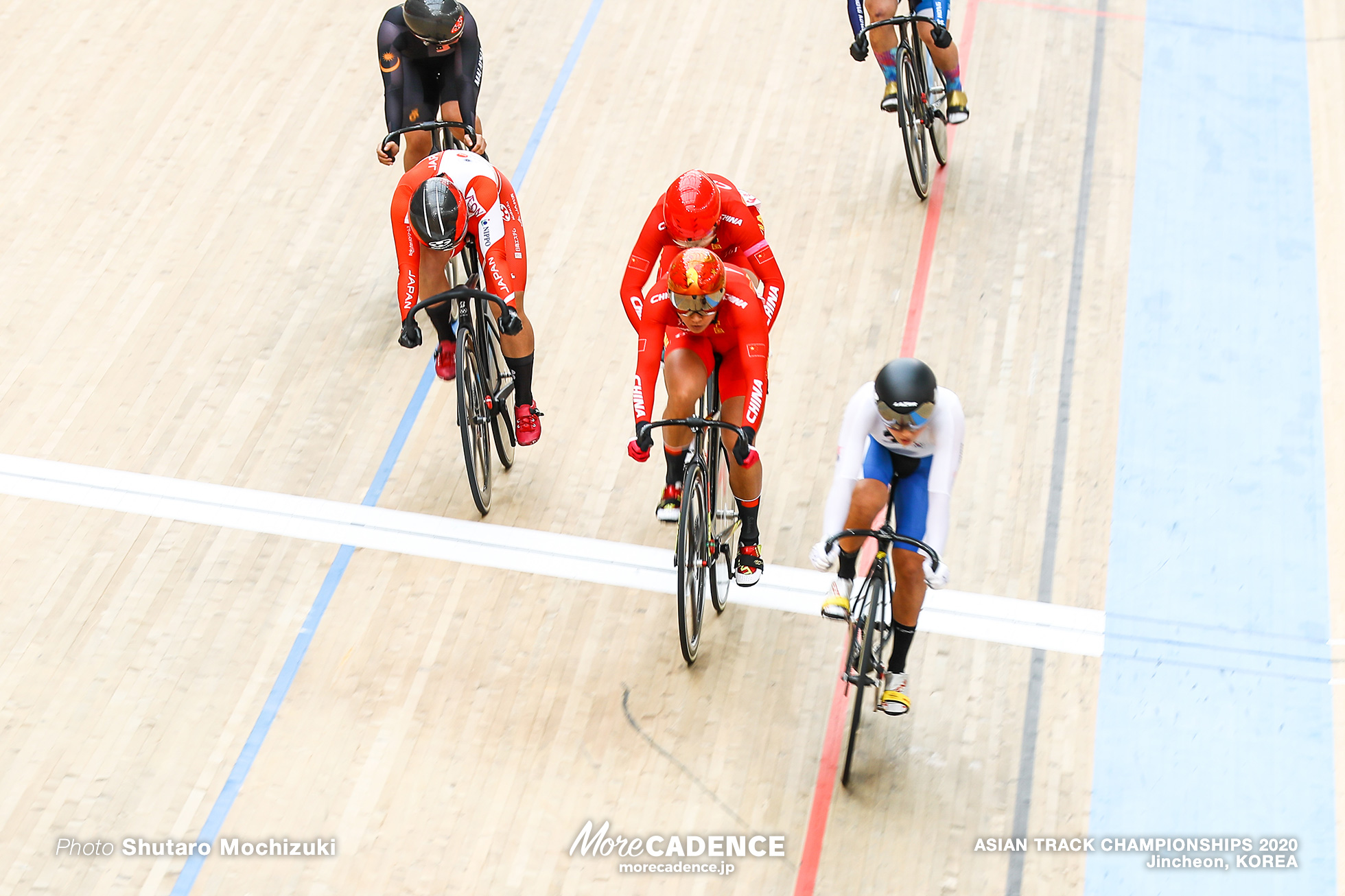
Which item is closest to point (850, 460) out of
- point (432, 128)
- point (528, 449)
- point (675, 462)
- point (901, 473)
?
point (901, 473)

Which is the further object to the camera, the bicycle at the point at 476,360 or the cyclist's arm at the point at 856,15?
the cyclist's arm at the point at 856,15

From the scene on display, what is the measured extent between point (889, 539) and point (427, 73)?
11.1 feet

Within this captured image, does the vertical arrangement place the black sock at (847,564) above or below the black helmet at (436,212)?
below

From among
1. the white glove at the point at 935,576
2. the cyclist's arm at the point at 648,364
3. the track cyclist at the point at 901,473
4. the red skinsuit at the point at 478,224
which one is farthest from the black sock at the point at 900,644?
the red skinsuit at the point at 478,224

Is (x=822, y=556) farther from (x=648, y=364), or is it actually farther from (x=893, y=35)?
(x=893, y=35)

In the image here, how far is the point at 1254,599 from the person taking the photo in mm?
4809

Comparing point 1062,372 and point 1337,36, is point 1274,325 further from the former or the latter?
point 1337,36

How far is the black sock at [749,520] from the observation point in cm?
447

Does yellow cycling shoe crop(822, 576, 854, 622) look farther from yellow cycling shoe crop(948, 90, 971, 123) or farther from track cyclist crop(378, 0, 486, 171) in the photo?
yellow cycling shoe crop(948, 90, 971, 123)

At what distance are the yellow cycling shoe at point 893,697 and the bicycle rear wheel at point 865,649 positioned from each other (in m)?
0.10

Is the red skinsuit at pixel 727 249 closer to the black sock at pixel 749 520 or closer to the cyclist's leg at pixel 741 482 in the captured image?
the cyclist's leg at pixel 741 482

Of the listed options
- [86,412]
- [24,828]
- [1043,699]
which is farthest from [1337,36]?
[24,828]

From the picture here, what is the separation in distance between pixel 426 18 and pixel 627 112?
6.33 ft

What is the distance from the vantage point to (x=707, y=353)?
169 inches
